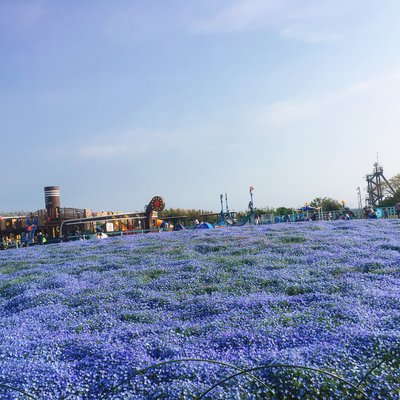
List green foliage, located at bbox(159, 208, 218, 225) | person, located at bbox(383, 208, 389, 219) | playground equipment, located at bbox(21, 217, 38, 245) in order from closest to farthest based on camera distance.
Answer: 1. playground equipment, located at bbox(21, 217, 38, 245)
2. person, located at bbox(383, 208, 389, 219)
3. green foliage, located at bbox(159, 208, 218, 225)

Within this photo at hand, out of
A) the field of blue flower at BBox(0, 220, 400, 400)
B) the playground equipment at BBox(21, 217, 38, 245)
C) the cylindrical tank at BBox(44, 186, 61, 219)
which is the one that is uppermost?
the cylindrical tank at BBox(44, 186, 61, 219)

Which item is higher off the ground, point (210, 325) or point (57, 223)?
point (57, 223)

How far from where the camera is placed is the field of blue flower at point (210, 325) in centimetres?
623

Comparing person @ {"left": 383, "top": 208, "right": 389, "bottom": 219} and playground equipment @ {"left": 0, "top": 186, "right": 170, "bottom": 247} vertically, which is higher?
playground equipment @ {"left": 0, "top": 186, "right": 170, "bottom": 247}

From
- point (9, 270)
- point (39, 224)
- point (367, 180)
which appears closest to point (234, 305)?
point (9, 270)

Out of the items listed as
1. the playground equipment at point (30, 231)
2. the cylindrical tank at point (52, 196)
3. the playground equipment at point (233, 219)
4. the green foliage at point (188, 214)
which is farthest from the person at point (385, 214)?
the cylindrical tank at point (52, 196)

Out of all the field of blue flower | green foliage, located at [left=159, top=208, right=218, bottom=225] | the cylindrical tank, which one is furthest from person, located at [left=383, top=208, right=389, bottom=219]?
the cylindrical tank

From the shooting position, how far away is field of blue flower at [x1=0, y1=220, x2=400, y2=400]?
623cm

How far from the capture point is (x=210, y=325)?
8711 millimetres

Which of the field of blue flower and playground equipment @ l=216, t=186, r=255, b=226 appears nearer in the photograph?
the field of blue flower

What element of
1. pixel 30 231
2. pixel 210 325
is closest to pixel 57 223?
pixel 30 231

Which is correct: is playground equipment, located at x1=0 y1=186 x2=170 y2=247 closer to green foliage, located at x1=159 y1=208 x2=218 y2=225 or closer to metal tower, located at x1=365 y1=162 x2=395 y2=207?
green foliage, located at x1=159 y1=208 x2=218 y2=225

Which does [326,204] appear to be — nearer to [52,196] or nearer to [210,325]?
[52,196]

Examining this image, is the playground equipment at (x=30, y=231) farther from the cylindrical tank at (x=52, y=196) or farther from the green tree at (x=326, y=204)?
the green tree at (x=326, y=204)
